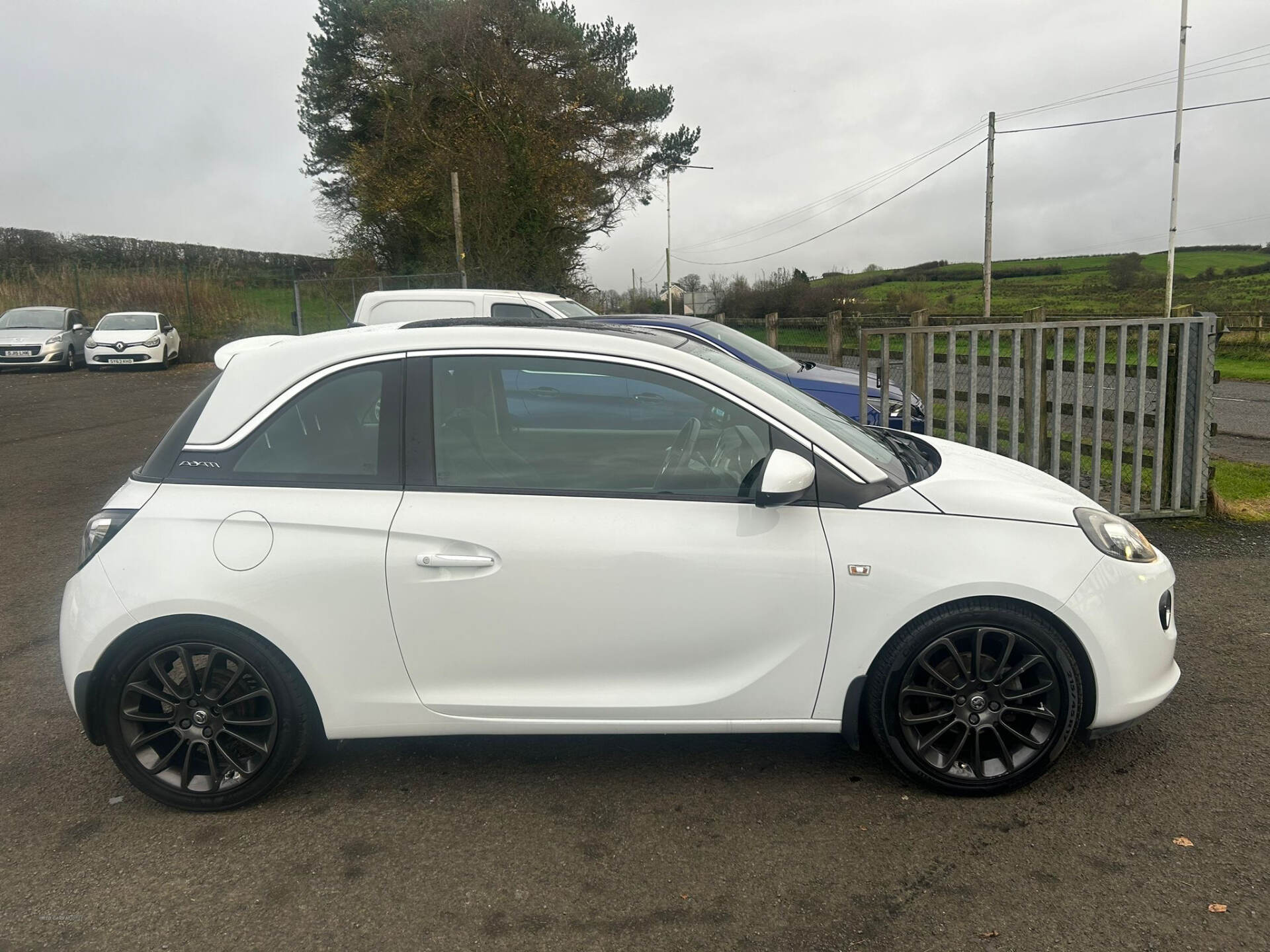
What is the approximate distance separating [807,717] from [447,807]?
4.29 feet

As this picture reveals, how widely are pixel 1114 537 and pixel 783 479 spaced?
49.9 inches

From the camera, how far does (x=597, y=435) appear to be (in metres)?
3.60

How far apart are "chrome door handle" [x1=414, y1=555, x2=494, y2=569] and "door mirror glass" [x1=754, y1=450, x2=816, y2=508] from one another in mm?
930

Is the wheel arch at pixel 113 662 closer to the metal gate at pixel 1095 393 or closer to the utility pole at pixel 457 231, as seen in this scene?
the metal gate at pixel 1095 393

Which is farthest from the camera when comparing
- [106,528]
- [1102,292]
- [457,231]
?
[1102,292]

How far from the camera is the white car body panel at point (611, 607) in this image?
3410mm

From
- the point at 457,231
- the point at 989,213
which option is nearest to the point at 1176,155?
the point at 989,213

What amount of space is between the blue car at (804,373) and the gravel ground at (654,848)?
4140mm

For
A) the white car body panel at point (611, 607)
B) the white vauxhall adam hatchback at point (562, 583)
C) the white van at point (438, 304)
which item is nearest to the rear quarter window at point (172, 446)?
the white vauxhall adam hatchback at point (562, 583)

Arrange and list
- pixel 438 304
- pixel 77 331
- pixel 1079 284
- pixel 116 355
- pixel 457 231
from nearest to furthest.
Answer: pixel 438 304 → pixel 116 355 → pixel 77 331 → pixel 457 231 → pixel 1079 284

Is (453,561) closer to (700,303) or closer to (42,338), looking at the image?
(42,338)

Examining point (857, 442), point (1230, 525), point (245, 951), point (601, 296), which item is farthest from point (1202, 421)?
point (601, 296)

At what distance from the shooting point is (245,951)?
284 centimetres

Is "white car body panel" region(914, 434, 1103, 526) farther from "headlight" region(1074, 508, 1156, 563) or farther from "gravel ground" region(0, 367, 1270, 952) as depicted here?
"gravel ground" region(0, 367, 1270, 952)
